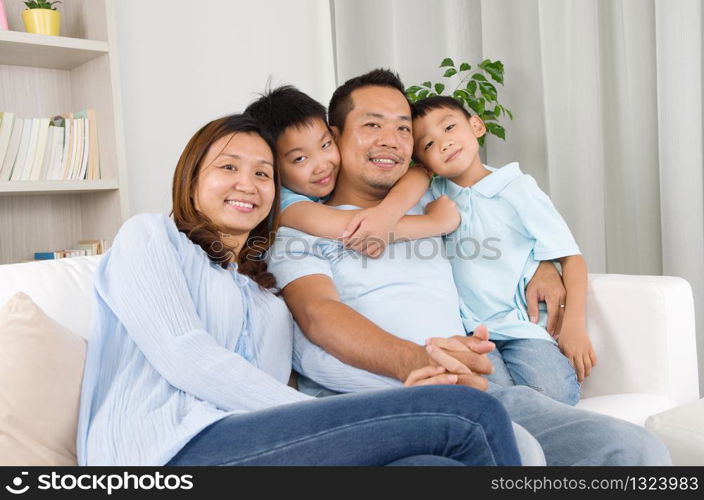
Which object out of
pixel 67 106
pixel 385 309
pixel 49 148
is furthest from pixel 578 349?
pixel 67 106

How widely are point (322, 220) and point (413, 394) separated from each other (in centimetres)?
63

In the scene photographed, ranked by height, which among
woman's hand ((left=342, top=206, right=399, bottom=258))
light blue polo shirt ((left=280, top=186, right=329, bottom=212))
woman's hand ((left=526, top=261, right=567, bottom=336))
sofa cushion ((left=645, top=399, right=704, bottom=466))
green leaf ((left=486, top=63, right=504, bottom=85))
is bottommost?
sofa cushion ((left=645, top=399, right=704, bottom=466))

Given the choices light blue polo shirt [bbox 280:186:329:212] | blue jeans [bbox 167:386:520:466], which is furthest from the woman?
light blue polo shirt [bbox 280:186:329:212]

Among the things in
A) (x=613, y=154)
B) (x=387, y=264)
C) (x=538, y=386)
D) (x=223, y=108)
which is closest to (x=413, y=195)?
(x=387, y=264)

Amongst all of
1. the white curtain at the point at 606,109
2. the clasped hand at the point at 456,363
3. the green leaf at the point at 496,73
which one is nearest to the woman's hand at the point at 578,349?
the clasped hand at the point at 456,363

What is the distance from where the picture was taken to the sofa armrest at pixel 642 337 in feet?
5.08

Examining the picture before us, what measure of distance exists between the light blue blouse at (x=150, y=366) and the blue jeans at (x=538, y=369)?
59cm

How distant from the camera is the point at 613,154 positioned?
8.74 feet

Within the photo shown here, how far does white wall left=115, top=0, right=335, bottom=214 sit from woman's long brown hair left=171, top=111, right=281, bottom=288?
5.84ft

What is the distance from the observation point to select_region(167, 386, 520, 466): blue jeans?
0.97 m

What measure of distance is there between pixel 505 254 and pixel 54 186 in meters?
1.73

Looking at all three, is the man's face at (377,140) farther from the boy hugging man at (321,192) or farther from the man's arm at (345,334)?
the man's arm at (345,334)

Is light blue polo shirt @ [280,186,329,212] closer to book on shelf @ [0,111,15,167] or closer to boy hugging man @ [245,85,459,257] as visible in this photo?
boy hugging man @ [245,85,459,257]
